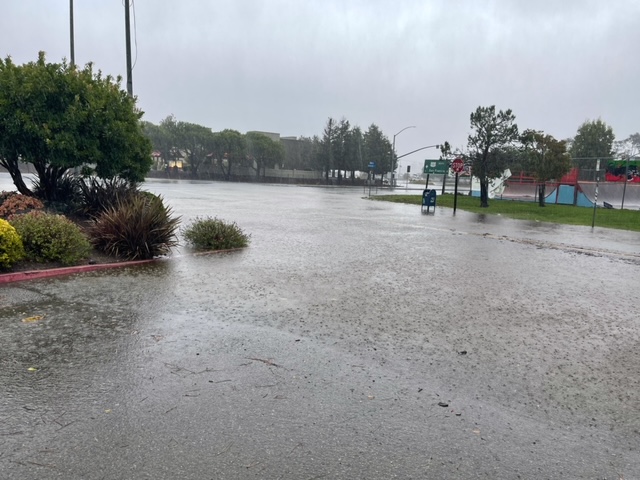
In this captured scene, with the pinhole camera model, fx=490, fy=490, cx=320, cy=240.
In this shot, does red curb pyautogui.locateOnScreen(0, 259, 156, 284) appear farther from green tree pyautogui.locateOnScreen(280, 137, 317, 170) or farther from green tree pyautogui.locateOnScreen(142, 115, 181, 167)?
green tree pyautogui.locateOnScreen(280, 137, 317, 170)

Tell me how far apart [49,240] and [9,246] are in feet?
2.57

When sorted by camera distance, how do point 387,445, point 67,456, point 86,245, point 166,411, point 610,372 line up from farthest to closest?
point 86,245
point 610,372
point 166,411
point 387,445
point 67,456

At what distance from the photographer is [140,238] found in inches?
374

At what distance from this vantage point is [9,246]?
7.45m

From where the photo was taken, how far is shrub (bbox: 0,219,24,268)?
24.1 feet

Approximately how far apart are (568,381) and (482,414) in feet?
3.98

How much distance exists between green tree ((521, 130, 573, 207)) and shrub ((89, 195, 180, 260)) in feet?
97.8

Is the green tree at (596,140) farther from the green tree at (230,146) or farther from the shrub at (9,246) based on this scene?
the shrub at (9,246)

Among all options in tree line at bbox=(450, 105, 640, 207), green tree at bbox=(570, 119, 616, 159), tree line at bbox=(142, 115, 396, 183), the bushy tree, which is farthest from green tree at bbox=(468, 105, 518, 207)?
the bushy tree

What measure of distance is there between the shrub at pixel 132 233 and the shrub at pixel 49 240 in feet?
Result: 2.95

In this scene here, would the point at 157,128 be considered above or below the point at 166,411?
above

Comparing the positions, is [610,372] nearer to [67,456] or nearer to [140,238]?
[67,456]

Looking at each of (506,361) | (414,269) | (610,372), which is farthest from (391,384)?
(414,269)

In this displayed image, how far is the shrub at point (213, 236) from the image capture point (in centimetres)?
1102
